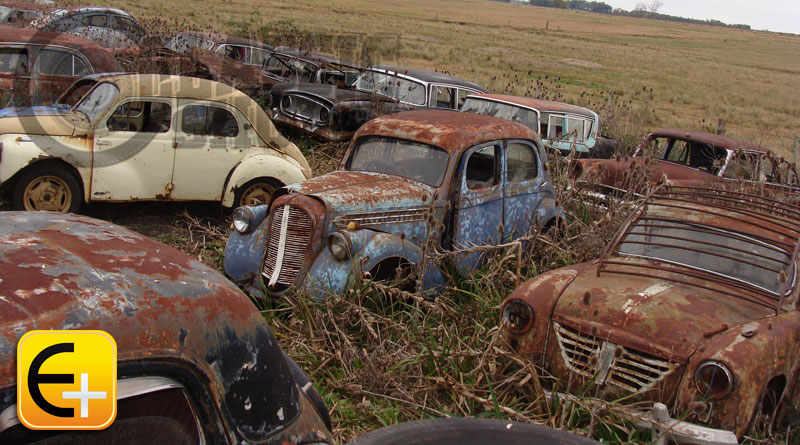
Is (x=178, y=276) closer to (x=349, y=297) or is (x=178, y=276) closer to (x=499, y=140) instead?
(x=349, y=297)

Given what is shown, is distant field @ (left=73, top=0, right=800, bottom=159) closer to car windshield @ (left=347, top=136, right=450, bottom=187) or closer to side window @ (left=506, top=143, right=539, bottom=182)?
side window @ (left=506, top=143, right=539, bottom=182)

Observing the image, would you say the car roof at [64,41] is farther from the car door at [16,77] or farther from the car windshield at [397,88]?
the car windshield at [397,88]

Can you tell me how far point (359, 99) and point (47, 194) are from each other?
5045 millimetres

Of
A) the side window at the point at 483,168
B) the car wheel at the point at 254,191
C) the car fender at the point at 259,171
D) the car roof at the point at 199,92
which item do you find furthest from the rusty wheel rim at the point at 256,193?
the side window at the point at 483,168

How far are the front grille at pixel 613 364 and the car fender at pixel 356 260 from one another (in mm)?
1354

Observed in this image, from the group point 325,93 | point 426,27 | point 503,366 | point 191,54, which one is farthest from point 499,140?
point 426,27

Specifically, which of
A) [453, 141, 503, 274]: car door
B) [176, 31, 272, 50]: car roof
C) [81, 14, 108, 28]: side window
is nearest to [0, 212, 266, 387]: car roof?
[453, 141, 503, 274]: car door

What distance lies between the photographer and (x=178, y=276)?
6.98ft

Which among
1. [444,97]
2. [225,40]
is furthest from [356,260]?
[225,40]

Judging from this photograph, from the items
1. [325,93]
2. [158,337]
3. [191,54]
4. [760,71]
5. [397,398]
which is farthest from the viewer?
[760,71]

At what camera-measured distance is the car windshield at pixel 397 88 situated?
11.5 m

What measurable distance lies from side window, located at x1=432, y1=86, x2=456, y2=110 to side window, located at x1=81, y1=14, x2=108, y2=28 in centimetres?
823

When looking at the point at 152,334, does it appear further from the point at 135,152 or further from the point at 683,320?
the point at 135,152

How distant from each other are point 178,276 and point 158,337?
1.05 feet
